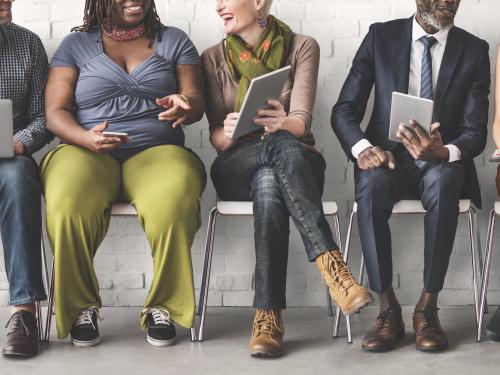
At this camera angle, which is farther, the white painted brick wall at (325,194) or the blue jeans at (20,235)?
the white painted brick wall at (325,194)

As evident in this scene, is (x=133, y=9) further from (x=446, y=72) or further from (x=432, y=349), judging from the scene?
(x=432, y=349)

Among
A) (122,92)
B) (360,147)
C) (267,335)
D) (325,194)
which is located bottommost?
(267,335)

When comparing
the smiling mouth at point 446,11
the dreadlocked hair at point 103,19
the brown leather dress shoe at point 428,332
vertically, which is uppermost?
the smiling mouth at point 446,11

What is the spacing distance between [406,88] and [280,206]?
2.34 ft

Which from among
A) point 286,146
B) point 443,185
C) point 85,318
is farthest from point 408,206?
point 85,318

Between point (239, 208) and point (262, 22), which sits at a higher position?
point (262, 22)

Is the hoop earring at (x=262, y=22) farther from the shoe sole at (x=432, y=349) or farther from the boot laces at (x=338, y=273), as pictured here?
the shoe sole at (x=432, y=349)

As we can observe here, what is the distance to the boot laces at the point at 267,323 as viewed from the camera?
2910 mm

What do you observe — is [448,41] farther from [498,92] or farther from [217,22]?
[217,22]

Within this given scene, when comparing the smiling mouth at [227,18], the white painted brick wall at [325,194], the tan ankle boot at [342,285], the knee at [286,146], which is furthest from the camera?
the white painted brick wall at [325,194]

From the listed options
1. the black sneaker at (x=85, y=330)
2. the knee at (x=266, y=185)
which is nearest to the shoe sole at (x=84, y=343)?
the black sneaker at (x=85, y=330)

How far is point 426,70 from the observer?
10.7 ft

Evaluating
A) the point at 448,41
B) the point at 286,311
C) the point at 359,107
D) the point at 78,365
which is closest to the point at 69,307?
the point at 78,365

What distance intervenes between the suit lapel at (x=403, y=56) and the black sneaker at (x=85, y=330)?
1.38 metres
